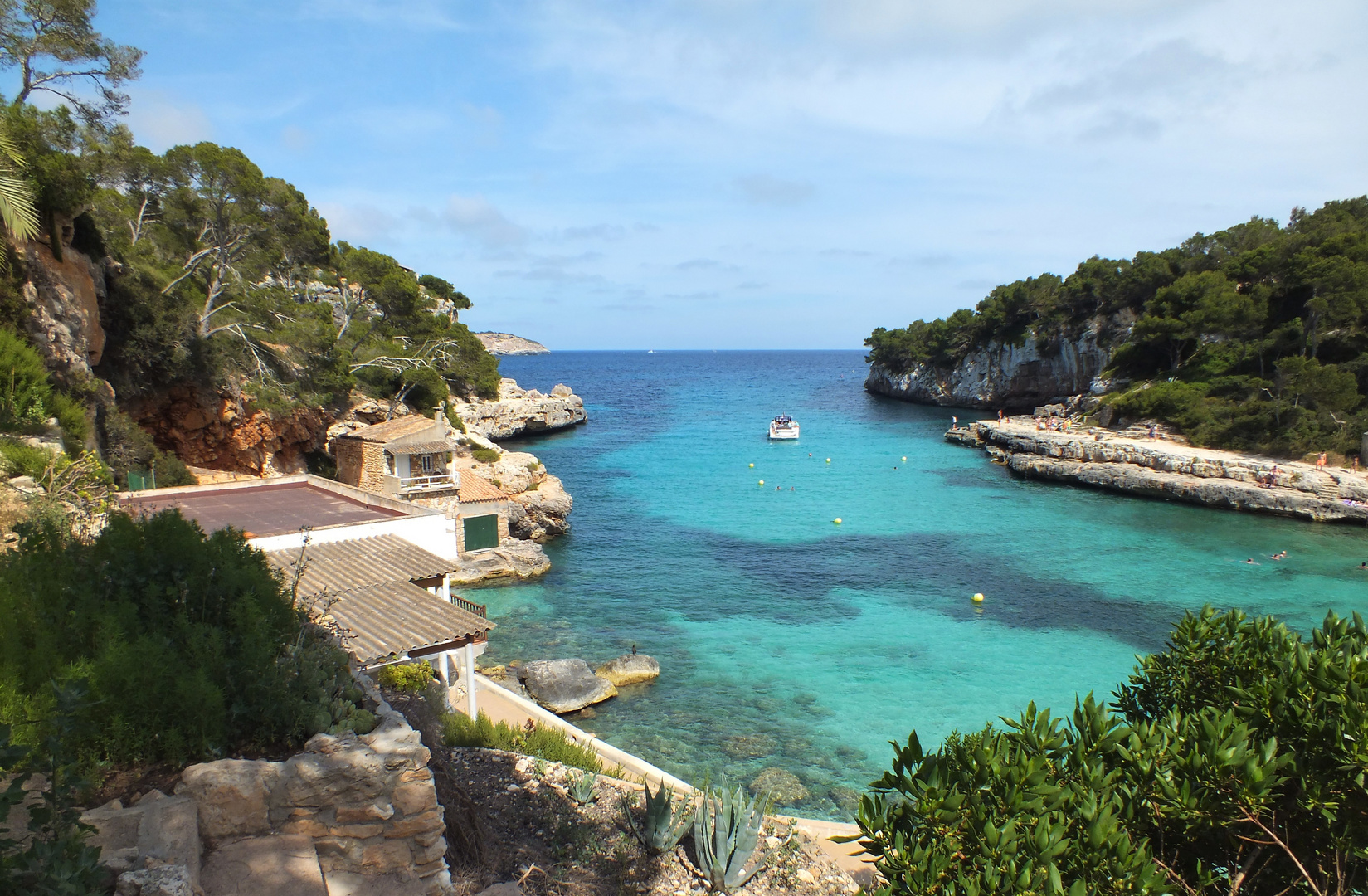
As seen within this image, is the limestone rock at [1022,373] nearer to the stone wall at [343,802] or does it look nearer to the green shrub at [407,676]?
the green shrub at [407,676]

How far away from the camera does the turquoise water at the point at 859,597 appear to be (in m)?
15.9

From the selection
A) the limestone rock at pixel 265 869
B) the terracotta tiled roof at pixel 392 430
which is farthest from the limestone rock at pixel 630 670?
the limestone rock at pixel 265 869

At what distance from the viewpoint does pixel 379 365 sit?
38.9 meters

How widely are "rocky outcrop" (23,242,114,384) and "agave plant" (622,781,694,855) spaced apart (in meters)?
15.3

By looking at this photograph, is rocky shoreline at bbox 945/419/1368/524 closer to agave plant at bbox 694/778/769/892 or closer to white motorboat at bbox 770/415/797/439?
white motorboat at bbox 770/415/797/439

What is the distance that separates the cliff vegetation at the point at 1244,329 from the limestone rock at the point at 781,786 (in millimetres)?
38735

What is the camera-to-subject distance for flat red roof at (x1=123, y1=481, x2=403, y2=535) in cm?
1405

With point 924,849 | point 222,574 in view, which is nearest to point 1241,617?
point 924,849

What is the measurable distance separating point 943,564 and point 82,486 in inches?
989

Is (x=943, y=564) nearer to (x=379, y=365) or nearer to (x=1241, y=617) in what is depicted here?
(x=1241, y=617)

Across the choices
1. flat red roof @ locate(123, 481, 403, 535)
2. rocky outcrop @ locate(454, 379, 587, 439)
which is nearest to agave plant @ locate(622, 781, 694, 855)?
flat red roof @ locate(123, 481, 403, 535)

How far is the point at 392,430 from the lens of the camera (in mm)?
27062

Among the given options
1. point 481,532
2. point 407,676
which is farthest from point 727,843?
point 481,532

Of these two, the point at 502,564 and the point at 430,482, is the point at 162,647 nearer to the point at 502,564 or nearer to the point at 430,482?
the point at 502,564
